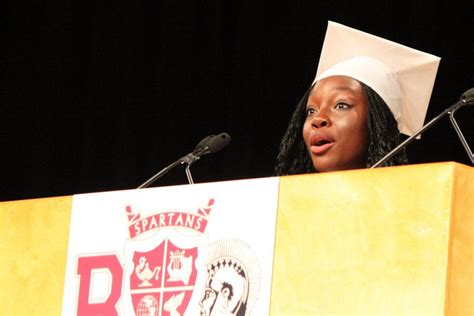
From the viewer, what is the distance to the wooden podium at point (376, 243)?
1.67 meters

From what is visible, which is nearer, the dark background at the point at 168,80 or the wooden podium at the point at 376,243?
the wooden podium at the point at 376,243

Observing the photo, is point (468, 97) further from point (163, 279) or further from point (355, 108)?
point (163, 279)

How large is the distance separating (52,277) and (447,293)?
886 millimetres

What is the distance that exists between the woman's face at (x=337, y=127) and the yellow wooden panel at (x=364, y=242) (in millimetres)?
942

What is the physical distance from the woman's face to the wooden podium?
0.94m

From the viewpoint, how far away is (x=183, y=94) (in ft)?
14.5

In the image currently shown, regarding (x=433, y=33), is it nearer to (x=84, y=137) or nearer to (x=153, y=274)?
(x=84, y=137)

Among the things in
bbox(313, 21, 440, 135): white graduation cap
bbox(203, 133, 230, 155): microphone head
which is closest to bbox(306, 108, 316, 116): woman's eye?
bbox(313, 21, 440, 135): white graduation cap

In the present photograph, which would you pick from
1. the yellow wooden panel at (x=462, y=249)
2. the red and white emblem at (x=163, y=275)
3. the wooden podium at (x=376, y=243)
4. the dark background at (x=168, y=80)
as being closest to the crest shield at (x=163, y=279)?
the red and white emblem at (x=163, y=275)

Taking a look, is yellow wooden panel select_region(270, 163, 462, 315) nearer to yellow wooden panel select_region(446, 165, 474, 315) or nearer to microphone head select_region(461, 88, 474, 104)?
yellow wooden panel select_region(446, 165, 474, 315)

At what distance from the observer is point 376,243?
68.7 inches

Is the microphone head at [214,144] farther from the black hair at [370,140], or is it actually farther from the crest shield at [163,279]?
the crest shield at [163,279]

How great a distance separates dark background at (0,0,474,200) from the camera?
3711 millimetres

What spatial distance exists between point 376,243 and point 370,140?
1.14m
